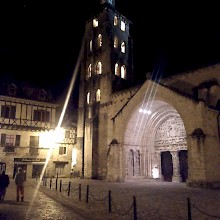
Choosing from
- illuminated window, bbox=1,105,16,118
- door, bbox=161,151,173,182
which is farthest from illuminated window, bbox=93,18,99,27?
door, bbox=161,151,173,182

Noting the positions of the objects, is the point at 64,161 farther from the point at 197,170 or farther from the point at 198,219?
the point at 198,219

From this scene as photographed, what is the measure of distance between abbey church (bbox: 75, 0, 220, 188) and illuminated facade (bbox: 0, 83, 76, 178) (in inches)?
116

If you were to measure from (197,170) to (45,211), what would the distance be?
12.5 m

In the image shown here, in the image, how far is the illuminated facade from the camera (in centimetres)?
3136

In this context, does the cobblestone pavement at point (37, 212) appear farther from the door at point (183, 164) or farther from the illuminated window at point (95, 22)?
the illuminated window at point (95, 22)

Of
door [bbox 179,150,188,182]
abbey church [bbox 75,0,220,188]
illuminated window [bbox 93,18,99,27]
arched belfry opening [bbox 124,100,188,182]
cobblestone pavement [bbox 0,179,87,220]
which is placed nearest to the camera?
cobblestone pavement [bbox 0,179,87,220]

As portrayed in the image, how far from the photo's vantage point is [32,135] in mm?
33344

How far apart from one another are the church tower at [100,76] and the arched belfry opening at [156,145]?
4.79 meters

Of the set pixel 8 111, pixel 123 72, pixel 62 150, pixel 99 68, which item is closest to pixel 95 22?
pixel 99 68

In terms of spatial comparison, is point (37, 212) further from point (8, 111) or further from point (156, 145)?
point (8, 111)

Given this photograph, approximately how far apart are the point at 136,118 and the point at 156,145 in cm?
426

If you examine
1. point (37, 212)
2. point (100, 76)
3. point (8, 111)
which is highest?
point (100, 76)

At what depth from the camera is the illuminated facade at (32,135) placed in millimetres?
31359

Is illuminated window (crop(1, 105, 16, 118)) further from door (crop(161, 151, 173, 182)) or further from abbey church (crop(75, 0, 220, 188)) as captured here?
door (crop(161, 151, 173, 182))
